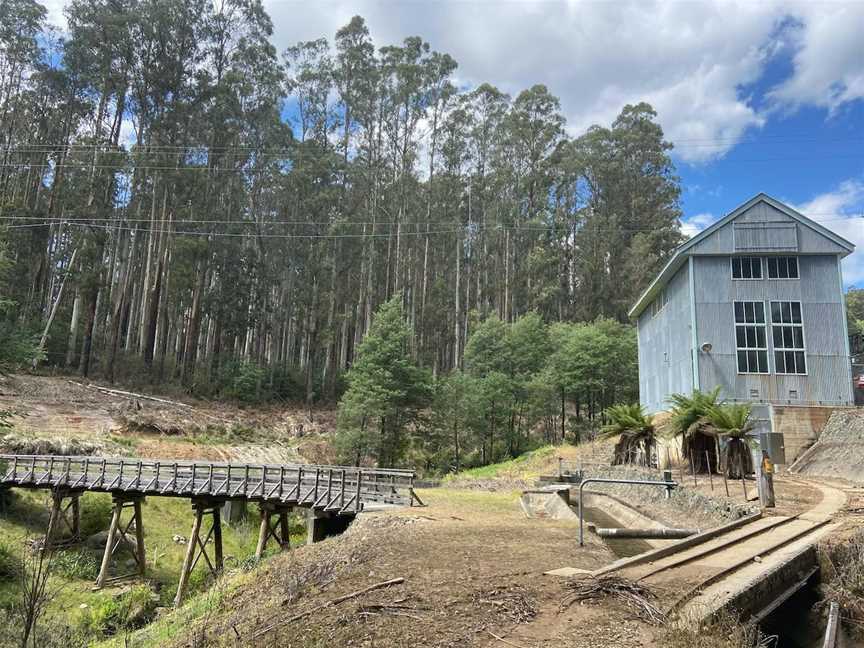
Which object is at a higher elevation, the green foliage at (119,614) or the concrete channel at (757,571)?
the concrete channel at (757,571)

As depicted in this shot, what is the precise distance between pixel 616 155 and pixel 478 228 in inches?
723

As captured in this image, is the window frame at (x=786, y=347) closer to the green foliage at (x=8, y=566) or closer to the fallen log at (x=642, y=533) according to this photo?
the fallen log at (x=642, y=533)

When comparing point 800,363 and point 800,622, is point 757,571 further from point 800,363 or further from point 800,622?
point 800,363

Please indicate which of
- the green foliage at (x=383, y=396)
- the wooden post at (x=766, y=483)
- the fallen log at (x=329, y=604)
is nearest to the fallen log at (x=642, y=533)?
the wooden post at (x=766, y=483)

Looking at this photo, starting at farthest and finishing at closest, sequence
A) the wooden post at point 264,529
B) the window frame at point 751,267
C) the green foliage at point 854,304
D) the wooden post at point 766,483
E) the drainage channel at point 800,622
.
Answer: the green foliage at point 854,304, the window frame at point 751,267, the wooden post at point 264,529, the wooden post at point 766,483, the drainage channel at point 800,622

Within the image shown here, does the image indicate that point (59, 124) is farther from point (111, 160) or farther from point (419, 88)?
point (419, 88)

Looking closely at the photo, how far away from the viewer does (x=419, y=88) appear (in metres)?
48.1

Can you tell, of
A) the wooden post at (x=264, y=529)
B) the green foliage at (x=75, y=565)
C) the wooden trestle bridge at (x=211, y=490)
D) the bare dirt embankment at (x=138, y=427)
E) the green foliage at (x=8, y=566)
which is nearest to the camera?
the wooden trestle bridge at (x=211, y=490)

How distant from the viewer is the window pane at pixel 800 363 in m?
25.4

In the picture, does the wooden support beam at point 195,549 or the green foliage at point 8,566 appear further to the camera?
the green foliage at point 8,566

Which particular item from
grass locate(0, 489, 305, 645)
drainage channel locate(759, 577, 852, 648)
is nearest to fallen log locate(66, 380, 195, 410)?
grass locate(0, 489, 305, 645)

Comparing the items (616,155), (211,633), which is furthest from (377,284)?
(211,633)

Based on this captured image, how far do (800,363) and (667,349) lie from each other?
6.74 metres

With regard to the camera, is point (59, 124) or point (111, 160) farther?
point (59, 124)
